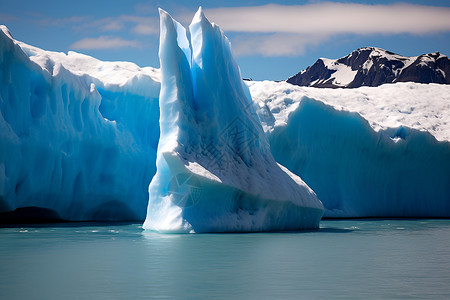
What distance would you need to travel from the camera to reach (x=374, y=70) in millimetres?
41656

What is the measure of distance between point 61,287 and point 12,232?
6433 mm

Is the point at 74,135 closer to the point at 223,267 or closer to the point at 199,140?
the point at 199,140

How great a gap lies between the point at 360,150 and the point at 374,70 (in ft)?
82.6

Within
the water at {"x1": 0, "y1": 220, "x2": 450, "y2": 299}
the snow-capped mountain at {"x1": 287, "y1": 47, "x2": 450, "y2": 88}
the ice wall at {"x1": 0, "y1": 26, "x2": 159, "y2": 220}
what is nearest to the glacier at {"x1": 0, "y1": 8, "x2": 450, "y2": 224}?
the ice wall at {"x1": 0, "y1": 26, "x2": 159, "y2": 220}

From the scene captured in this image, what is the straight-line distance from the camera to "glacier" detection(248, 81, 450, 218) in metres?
17.3

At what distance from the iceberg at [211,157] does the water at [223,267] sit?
939 millimetres

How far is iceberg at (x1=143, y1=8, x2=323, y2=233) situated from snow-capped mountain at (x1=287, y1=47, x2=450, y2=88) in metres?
26.2

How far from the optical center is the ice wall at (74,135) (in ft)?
42.7

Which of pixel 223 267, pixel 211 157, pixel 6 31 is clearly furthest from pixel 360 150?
pixel 223 267

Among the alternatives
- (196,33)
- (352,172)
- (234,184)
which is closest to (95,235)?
(234,184)

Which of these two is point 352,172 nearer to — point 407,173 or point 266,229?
point 407,173

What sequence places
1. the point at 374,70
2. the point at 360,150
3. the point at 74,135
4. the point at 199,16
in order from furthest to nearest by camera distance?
1. the point at 374,70
2. the point at 360,150
3. the point at 74,135
4. the point at 199,16

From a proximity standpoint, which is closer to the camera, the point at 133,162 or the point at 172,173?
the point at 172,173

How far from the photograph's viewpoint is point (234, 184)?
10.7 meters
